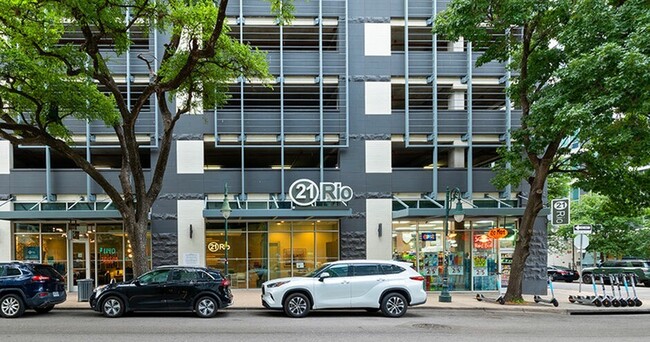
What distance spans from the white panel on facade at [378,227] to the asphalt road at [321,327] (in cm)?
625

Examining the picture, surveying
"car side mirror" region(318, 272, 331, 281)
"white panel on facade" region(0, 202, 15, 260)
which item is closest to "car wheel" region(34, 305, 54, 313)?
"white panel on facade" region(0, 202, 15, 260)

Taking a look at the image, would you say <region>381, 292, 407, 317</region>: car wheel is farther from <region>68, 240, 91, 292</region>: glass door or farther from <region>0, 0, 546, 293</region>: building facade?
<region>68, 240, 91, 292</region>: glass door

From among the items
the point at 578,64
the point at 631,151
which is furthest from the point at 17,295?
the point at 631,151

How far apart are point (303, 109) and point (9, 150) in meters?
12.2

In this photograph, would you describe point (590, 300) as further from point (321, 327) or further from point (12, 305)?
point (12, 305)

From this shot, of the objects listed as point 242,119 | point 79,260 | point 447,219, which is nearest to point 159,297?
point 242,119

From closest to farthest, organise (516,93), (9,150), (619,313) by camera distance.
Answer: (619,313)
(516,93)
(9,150)

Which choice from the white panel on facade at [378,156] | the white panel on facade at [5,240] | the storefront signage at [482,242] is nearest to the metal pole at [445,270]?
the storefront signage at [482,242]

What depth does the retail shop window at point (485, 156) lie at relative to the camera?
2295 centimetres

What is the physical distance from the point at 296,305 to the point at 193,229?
8584 millimetres

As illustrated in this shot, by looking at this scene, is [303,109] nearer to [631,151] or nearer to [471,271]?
[471,271]

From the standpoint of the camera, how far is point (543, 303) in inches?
701

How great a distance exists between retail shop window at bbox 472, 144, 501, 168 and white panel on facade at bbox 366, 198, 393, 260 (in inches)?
195

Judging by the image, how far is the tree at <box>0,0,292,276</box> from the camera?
13.2 metres
